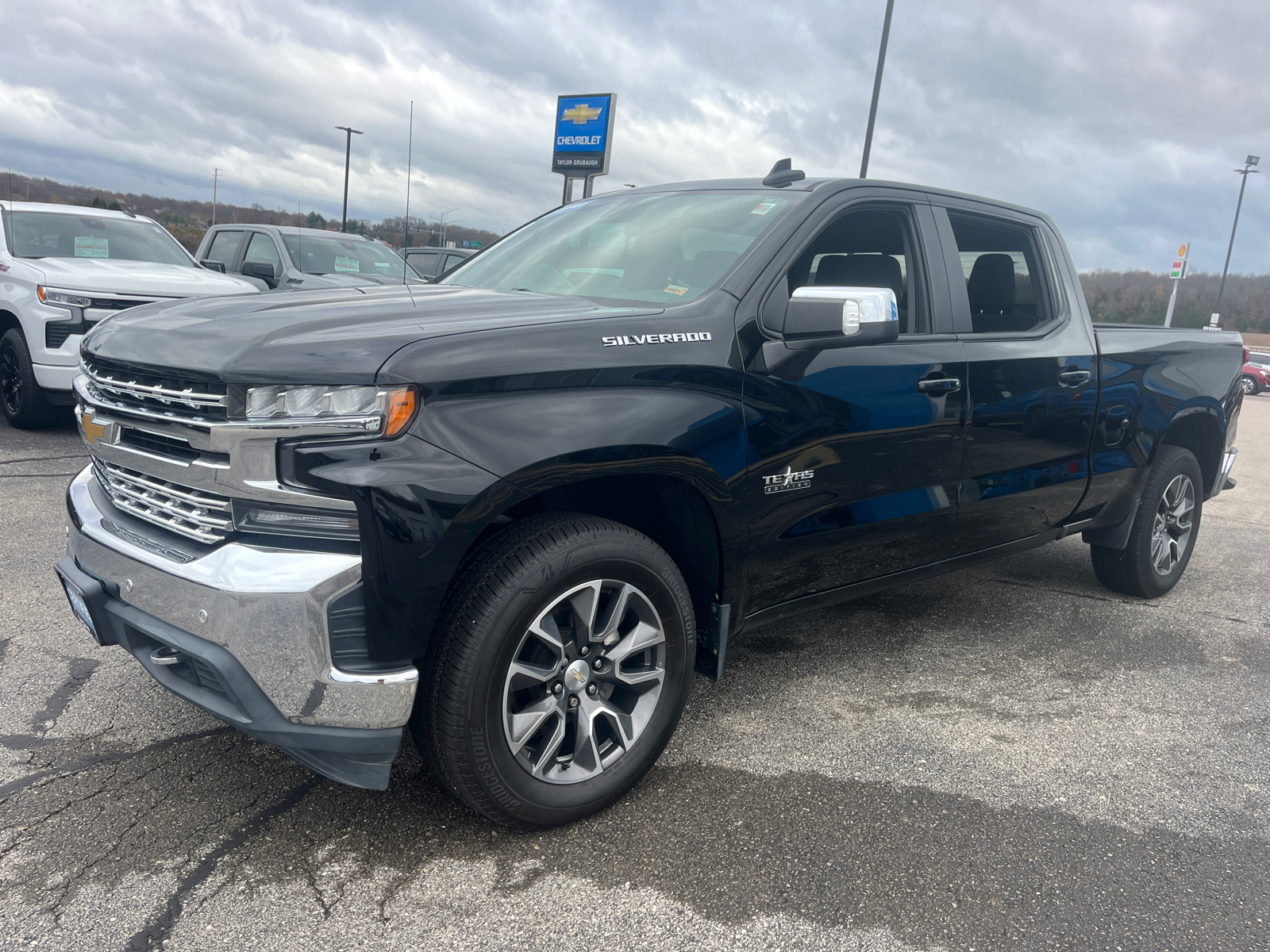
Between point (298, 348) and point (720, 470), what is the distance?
116 centimetres

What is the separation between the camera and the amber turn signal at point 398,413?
2.07m

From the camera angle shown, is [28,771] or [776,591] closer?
[28,771]

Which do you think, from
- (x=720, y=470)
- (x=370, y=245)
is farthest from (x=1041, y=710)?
(x=370, y=245)

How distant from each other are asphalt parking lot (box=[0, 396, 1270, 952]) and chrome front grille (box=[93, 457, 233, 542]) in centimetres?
80

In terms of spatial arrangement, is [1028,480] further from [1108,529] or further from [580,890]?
[580,890]

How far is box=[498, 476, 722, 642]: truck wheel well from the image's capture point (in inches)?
102

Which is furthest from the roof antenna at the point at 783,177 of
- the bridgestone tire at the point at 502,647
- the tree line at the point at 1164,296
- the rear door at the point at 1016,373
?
the tree line at the point at 1164,296

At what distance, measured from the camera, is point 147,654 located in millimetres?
2352

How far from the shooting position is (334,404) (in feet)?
6.82

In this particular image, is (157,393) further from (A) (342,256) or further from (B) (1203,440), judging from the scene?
(A) (342,256)

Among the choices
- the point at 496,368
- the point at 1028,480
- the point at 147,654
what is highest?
the point at 496,368

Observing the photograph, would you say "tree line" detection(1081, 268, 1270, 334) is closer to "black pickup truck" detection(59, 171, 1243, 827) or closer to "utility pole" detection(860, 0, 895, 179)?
"utility pole" detection(860, 0, 895, 179)

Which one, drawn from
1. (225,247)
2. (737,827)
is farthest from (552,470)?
(225,247)

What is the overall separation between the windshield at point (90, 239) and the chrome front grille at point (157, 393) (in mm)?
6319
